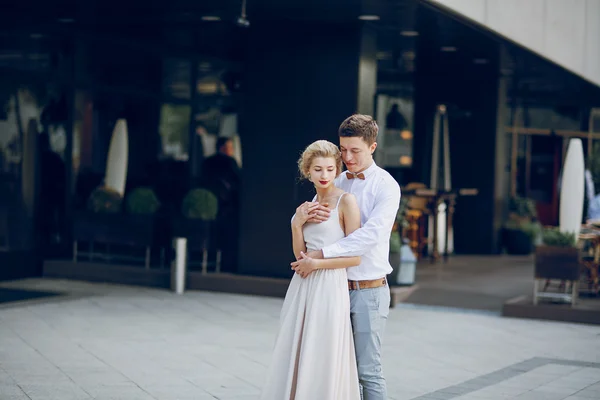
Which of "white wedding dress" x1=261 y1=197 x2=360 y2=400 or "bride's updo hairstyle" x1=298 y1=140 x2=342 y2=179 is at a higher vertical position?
"bride's updo hairstyle" x1=298 y1=140 x2=342 y2=179

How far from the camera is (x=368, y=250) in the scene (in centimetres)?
513

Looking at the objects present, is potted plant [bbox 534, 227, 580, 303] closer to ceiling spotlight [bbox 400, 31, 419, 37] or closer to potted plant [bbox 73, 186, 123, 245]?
ceiling spotlight [bbox 400, 31, 419, 37]

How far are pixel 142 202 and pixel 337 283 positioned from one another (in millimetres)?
8499

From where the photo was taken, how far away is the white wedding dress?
5074mm

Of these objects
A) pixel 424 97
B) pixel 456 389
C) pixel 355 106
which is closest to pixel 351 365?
pixel 456 389

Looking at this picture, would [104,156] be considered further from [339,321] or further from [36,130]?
[339,321]

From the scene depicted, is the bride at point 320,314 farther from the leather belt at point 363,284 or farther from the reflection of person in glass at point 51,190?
the reflection of person in glass at point 51,190

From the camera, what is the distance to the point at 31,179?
1323 cm

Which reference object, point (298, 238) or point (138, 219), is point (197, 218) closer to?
point (138, 219)

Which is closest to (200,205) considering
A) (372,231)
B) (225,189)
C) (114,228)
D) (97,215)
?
(225,189)

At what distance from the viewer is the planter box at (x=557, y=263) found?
35.4 ft

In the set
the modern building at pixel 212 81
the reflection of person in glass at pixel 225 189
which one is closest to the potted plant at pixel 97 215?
the modern building at pixel 212 81

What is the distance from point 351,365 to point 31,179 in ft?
29.5

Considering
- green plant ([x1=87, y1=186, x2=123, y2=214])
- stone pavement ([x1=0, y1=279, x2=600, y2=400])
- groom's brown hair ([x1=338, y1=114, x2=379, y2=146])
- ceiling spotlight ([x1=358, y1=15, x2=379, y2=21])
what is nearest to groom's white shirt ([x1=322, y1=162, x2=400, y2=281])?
groom's brown hair ([x1=338, y1=114, x2=379, y2=146])
